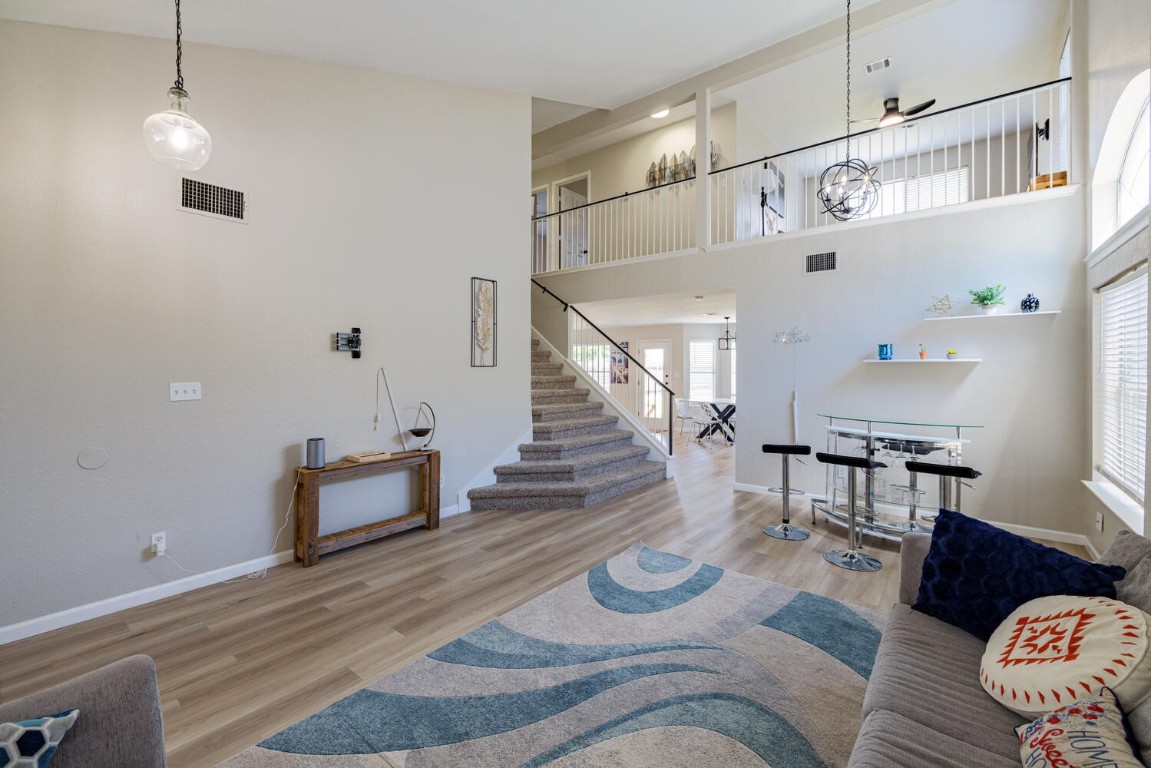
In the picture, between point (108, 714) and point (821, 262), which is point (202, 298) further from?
point (821, 262)

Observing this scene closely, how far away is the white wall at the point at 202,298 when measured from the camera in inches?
103

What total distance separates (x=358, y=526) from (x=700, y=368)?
8.98 metres

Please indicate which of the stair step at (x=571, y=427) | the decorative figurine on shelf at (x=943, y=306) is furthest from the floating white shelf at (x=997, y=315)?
the stair step at (x=571, y=427)

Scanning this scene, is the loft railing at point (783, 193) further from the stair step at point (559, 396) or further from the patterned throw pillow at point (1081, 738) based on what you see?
the patterned throw pillow at point (1081, 738)

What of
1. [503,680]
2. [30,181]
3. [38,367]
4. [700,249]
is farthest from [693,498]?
[30,181]

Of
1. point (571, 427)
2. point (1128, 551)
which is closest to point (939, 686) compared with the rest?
point (1128, 551)

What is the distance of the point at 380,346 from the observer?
4.10 meters

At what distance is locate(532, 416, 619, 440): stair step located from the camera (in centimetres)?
573

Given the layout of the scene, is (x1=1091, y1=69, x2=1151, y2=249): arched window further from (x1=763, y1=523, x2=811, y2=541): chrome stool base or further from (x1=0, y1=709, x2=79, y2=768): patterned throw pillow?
(x1=0, y1=709, x2=79, y2=768): patterned throw pillow

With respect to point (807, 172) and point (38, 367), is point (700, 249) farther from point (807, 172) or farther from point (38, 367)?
point (38, 367)

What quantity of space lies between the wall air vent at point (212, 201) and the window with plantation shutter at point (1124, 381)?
5286mm

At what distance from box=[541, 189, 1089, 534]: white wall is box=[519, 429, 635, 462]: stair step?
59.2 inches

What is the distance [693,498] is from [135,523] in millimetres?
4547

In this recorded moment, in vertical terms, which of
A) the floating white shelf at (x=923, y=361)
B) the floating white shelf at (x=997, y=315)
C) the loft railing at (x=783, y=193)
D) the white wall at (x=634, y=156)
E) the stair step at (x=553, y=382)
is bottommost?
the stair step at (x=553, y=382)
